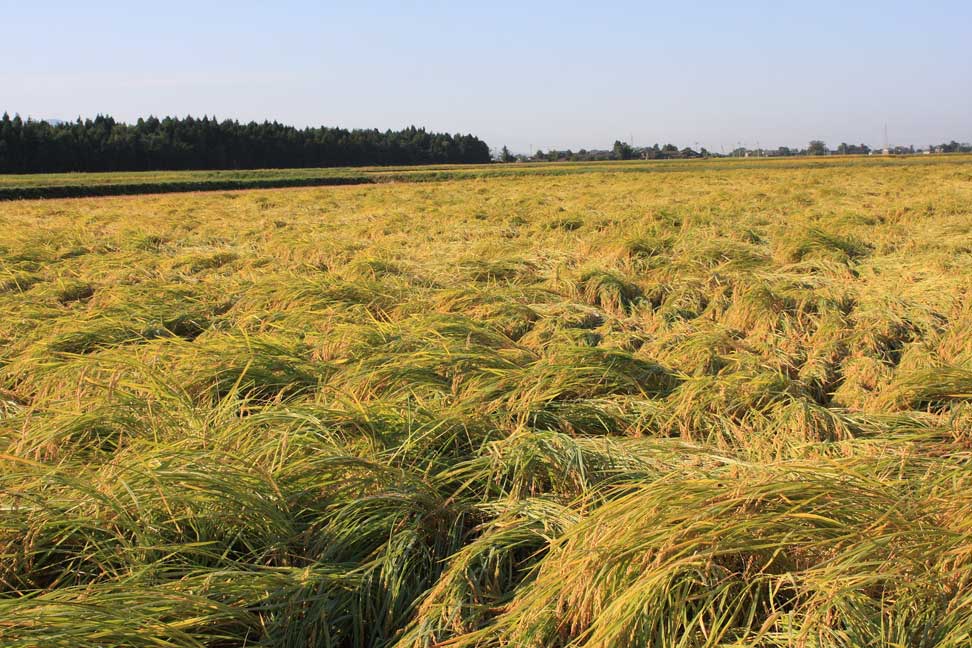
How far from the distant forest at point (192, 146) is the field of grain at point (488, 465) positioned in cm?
5135

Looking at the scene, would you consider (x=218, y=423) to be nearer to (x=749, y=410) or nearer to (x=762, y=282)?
(x=749, y=410)

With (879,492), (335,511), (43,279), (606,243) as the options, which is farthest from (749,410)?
(43,279)

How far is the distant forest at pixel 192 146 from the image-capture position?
151 ft

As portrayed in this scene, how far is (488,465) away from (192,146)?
5943cm

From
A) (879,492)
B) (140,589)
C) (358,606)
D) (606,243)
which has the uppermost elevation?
(606,243)

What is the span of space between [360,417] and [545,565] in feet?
3.09

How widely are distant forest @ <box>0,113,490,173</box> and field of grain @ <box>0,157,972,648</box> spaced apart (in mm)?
51345

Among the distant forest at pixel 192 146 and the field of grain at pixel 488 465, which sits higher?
the distant forest at pixel 192 146

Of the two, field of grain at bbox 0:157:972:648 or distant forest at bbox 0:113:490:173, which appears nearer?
field of grain at bbox 0:157:972:648

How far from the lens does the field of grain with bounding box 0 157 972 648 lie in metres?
1.46

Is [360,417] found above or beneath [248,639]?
above

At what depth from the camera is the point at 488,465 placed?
2.13m

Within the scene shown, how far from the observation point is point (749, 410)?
2699 millimetres

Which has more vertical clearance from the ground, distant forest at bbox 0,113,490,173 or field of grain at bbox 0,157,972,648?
distant forest at bbox 0,113,490,173
